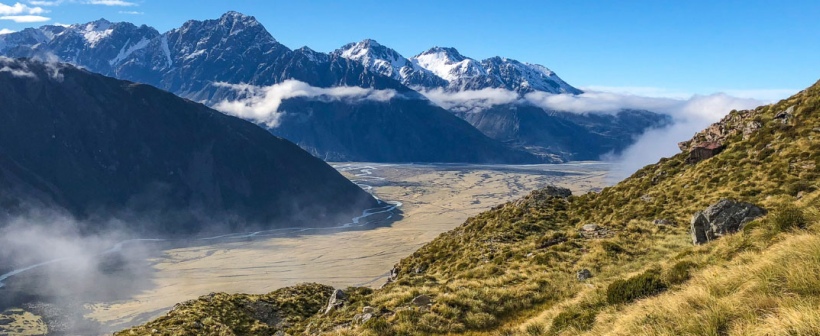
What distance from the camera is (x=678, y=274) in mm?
Result: 18141

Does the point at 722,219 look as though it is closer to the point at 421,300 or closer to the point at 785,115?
the point at 421,300

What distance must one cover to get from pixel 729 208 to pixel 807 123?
836 inches

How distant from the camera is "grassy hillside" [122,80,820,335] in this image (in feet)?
39.8

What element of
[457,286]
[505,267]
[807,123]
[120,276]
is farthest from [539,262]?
[120,276]

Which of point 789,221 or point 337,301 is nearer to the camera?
point 789,221

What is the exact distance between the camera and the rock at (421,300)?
76.5 feet

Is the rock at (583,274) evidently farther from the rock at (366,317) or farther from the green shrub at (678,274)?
the rock at (366,317)

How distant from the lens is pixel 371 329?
68.5 feet

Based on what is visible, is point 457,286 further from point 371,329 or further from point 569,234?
point 569,234

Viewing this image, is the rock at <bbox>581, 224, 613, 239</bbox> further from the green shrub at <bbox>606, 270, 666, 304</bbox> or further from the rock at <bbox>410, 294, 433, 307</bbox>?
the green shrub at <bbox>606, 270, 666, 304</bbox>

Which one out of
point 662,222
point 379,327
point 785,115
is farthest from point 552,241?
point 785,115

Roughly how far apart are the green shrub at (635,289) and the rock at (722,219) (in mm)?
9207

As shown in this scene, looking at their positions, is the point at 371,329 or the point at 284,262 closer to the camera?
the point at 371,329

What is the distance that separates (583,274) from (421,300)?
353 inches
